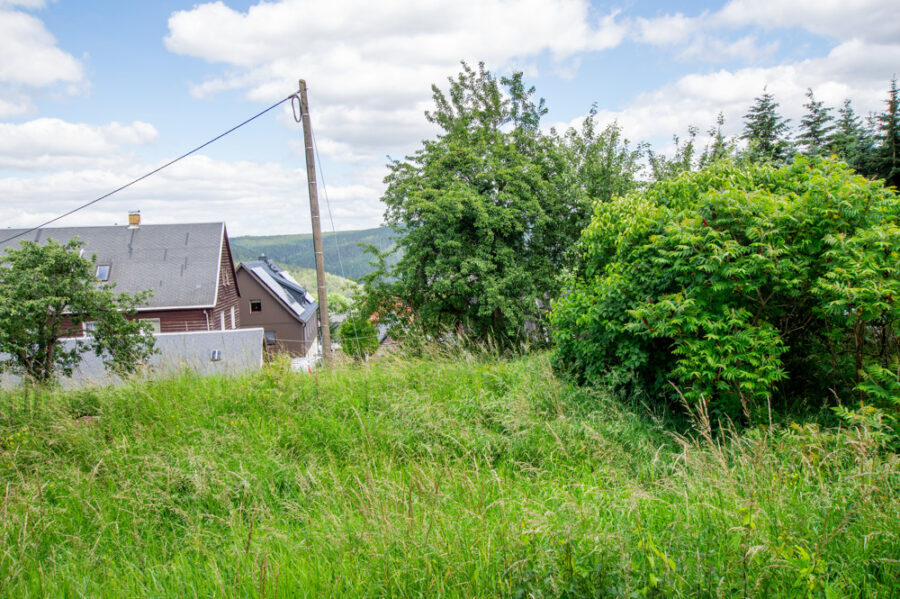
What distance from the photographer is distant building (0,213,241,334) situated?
23.5m

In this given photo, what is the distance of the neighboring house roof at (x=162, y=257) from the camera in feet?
77.2

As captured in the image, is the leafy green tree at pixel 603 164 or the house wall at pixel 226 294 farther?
the house wall at pixel 226 294

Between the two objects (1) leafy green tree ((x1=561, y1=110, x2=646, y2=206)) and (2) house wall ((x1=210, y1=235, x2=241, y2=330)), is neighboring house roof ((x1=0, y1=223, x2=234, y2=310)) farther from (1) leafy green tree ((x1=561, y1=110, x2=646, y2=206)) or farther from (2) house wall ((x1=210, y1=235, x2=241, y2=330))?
(1) leafy green tree ((x1=561, y1=110, x2=646, y2=206))

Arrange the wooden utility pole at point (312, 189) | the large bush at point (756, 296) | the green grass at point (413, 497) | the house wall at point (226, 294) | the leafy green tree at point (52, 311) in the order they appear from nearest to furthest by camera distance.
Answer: the green grass at point (413, 497)
the large bush at point (756, 296)
the leafy green tree at point (52, 311)
the wooden utility pole at point (312, 189)
the house wall at point (226, 294)

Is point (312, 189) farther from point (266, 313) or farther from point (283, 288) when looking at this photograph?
point (283, 288)

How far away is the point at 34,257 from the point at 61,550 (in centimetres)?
867

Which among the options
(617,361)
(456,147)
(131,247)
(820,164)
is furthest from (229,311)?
(820,164)

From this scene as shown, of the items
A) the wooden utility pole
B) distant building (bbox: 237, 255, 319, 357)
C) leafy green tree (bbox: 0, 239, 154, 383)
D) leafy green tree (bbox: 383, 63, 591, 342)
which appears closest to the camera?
leafy green tree (bbox: 0, 239, 154, 383)

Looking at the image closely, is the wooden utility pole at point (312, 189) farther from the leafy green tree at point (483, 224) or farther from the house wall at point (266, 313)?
the house wall at point (266, 313)

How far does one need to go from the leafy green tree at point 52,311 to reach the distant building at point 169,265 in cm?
1389

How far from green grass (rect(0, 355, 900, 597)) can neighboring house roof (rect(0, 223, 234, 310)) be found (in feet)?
66.5

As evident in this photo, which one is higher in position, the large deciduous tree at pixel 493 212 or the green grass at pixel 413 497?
the large deciduous tree at pixel 493 212

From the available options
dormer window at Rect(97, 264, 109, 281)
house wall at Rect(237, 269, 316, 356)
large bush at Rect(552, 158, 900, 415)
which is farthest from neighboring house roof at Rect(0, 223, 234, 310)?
large bush at Rect(552, 158, 900, 415)

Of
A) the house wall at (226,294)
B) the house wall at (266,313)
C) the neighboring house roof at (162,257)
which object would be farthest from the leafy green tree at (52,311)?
the house wall at (266,313)
